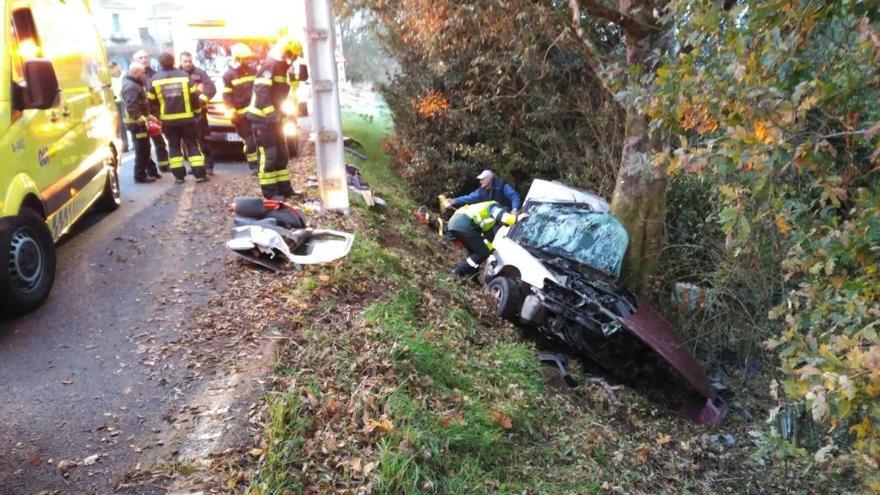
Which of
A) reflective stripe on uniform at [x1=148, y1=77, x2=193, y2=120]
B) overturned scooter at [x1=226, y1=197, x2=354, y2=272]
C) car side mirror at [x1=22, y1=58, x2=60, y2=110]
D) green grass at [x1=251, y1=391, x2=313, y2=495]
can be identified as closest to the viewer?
green grass at [x1=251, y1=391, x2=313, y2=495]

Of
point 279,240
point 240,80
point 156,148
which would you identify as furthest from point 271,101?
point 156,148

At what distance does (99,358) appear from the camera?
4.18 meters

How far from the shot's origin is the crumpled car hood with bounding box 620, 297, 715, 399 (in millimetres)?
5684

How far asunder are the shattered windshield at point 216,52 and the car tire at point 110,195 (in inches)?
208

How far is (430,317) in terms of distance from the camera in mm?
5707

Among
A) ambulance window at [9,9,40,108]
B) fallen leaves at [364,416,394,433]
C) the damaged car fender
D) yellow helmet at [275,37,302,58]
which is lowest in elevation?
the damaged car fender

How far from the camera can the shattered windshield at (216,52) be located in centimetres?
1185

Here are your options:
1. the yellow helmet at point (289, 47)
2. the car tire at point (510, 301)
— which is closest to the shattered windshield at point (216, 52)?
the yellow helmet at point (289, 47)

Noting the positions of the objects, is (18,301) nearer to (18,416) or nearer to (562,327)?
(18,416)

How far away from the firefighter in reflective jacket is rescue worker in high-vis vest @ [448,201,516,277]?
7.70 ft

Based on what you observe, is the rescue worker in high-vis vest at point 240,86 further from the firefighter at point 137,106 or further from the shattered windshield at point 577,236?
the shattered windshield at point 577,236

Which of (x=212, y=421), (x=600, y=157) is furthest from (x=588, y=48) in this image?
(x=212, y=421)

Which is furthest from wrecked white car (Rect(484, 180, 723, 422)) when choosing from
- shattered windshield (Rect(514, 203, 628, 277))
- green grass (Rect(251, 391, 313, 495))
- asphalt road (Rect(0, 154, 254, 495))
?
green grass (Rect(251, 391, 313, 495))

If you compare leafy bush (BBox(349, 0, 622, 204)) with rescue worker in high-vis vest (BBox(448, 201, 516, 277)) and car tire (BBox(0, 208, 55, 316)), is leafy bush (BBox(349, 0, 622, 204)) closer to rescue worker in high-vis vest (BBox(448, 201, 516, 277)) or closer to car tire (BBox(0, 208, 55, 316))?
rescue worker in high-vis vest (BBox(448, 201, 516, 277))
